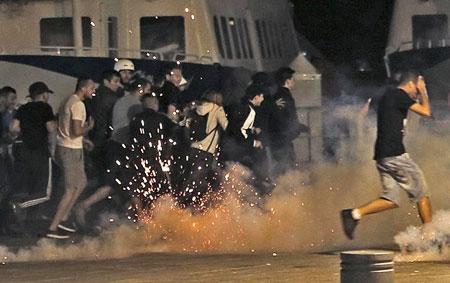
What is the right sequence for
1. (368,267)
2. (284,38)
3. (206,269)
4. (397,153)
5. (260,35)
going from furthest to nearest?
(284,38)
(260,35)
(397,153)
(206,269)
(368,267)

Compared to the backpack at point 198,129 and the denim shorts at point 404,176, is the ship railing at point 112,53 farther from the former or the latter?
the denim shorts at point 404,176

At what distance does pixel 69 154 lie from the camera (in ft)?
53.0

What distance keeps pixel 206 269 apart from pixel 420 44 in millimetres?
9389

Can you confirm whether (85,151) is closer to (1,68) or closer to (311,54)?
(1,68)

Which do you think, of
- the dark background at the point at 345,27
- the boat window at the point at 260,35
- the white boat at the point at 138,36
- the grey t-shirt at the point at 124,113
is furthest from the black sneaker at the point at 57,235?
the dark background at the point at 345,27

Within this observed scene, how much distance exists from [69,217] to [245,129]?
2.35 metres

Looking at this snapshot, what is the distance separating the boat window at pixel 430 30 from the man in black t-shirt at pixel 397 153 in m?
7.45

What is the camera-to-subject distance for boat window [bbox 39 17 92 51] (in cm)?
1989

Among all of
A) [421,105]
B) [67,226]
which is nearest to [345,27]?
[67,226]

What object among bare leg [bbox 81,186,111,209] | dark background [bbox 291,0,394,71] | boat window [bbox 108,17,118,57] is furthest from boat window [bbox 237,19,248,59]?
bare leg [bbox 81,186,111,209]

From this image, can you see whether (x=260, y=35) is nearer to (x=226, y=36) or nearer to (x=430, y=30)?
(x=226, y=36)

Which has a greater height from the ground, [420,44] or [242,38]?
[242,38]

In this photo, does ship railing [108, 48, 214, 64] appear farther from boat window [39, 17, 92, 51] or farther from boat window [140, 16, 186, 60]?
boat window [39, 17, 92, 51]

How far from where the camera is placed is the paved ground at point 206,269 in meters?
12.7
